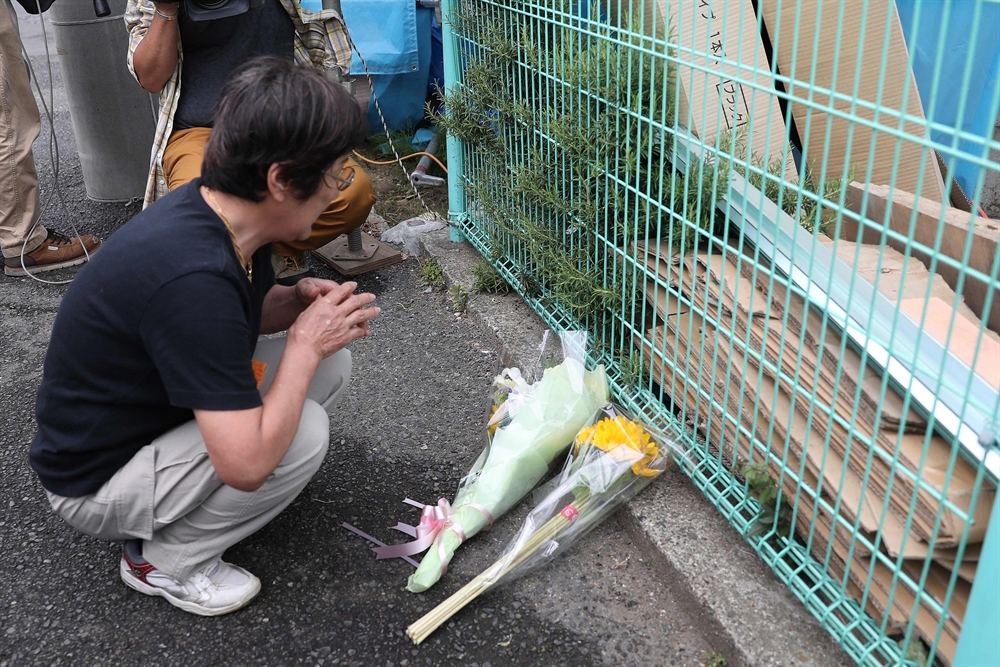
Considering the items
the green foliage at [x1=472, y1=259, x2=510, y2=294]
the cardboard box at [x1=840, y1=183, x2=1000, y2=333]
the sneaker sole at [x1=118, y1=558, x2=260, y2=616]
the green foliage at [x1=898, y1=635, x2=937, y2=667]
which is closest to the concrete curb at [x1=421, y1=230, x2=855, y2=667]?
the green foliage at [x1=898, y1=635, x2=937, y2=667]

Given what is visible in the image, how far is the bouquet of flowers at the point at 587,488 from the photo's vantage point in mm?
2115

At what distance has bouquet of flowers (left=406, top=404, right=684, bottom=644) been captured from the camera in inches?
83.3

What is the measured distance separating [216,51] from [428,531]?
81.7 inches

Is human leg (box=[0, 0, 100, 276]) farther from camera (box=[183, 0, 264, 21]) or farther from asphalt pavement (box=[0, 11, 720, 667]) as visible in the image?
asphalt pavement (box=[0, 11, 720, 667])

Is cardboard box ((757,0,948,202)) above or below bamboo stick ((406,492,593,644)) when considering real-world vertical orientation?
above

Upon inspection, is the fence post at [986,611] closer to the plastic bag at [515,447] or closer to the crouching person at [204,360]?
the plastic bag at [515,447]

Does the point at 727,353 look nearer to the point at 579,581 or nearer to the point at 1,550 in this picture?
the point at 579,581

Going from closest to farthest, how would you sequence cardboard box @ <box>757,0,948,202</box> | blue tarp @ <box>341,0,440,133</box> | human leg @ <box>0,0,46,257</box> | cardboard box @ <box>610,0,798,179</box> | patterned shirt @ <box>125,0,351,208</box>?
cardboard box @ <box>610,0,798,179</box> → cardboard box @ <box>757,0,948,202</box> → patterned shirt @ <box>125,0,351,208</box> → human leg @ <box>0,0,46,257</box> → blue tarp @ <box>341,0,440,133</box>

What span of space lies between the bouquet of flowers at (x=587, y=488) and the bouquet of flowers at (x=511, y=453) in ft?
0.26

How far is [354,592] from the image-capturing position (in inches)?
83.4

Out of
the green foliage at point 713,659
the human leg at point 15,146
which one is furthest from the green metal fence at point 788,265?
the human leg at point 15,146

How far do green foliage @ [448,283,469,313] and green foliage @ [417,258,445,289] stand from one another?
16cm

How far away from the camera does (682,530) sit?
2.16 meters

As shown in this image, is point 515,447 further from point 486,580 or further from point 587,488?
point 486,580
